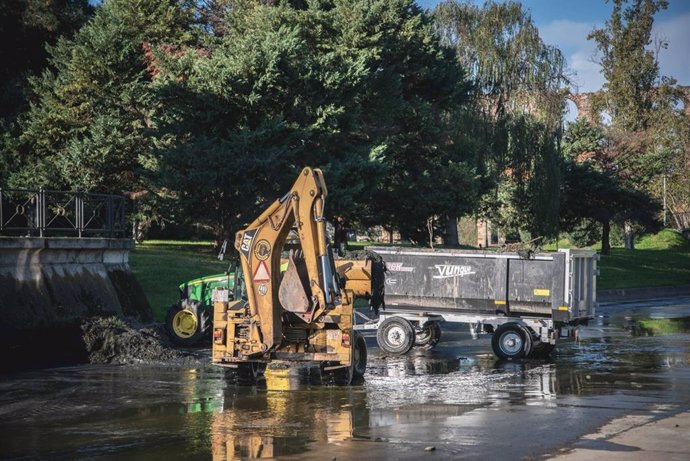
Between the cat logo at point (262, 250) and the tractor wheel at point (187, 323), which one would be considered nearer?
the cat logo at point (262, 250)

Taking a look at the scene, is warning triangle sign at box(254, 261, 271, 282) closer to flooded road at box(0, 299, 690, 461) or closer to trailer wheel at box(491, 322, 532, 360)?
flooded road at box(0, 299, 690, 461)

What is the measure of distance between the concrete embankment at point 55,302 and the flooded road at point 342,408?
1188 millimetres

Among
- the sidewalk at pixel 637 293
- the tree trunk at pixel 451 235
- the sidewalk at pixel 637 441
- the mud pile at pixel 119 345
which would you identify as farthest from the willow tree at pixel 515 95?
the sidewalk at pixel 637 441

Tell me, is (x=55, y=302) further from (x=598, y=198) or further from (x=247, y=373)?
(x=598, y=198)

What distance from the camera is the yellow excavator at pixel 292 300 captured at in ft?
49.4

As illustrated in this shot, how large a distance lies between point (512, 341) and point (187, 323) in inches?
258

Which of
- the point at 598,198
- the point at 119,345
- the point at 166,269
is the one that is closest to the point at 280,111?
the point at 166,269

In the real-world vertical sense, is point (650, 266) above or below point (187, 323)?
above

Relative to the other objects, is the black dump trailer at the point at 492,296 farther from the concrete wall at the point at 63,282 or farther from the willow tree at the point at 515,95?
the willow tree at the point at 515,95

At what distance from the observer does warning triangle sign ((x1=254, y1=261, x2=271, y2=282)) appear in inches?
604

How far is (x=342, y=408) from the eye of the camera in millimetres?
13359

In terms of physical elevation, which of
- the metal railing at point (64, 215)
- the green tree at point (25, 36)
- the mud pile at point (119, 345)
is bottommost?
the mud pile at point (119, 345)

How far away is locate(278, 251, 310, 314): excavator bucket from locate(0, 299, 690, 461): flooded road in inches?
48.0

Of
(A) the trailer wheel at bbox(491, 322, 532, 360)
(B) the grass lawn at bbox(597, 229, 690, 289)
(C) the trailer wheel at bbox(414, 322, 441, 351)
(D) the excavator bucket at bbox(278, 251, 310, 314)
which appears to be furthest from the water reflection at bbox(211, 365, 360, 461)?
(B) the grass lawn at bbox(597, 229, 690, 289)
